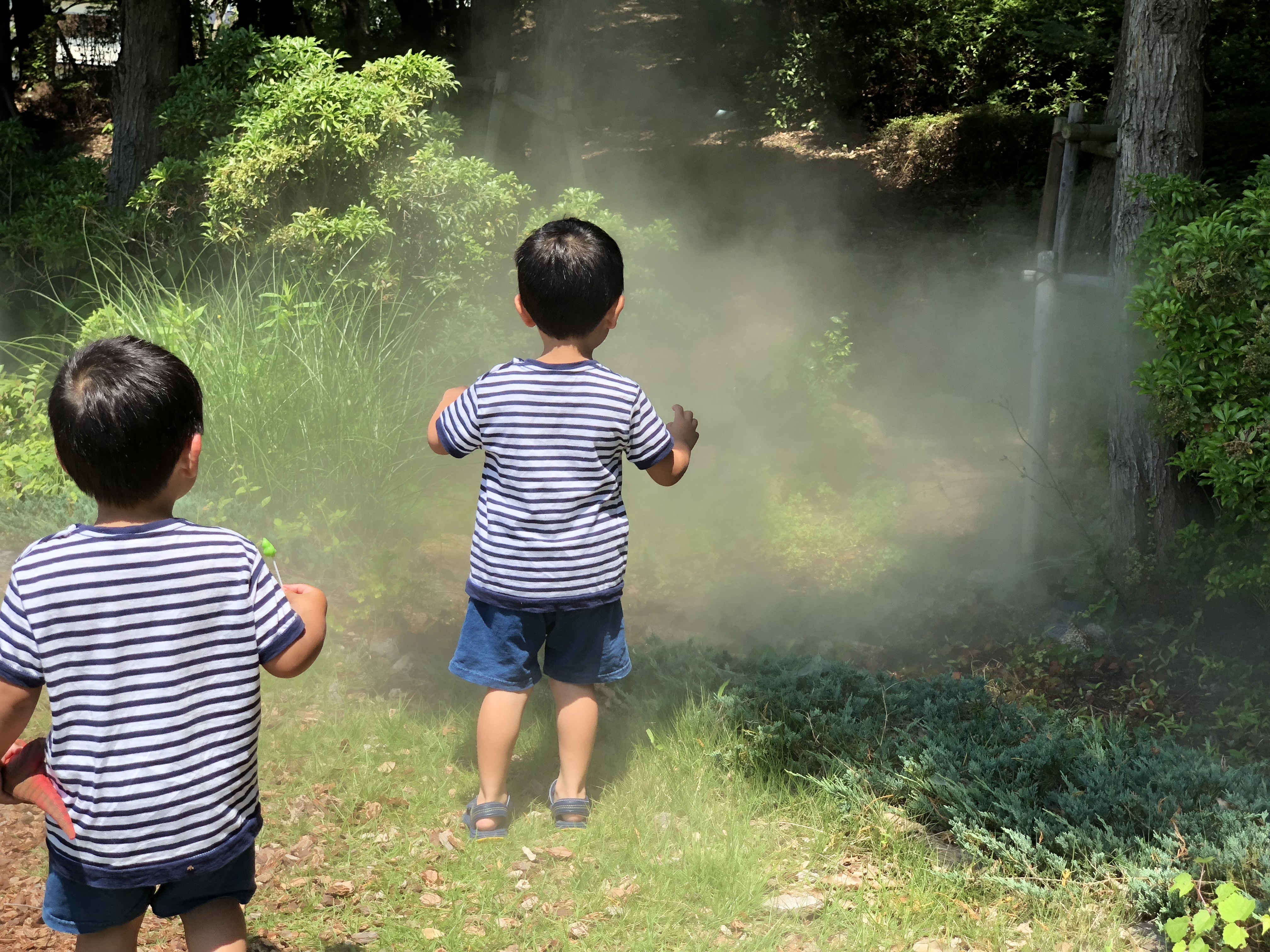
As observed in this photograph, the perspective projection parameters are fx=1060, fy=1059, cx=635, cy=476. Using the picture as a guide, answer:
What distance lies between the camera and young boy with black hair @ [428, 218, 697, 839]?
111 inches

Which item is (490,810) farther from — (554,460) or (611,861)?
(554,460)

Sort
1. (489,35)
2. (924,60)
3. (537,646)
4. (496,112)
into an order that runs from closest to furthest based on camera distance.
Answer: (537,646) < (496,112) < (489,35) < (924,60)

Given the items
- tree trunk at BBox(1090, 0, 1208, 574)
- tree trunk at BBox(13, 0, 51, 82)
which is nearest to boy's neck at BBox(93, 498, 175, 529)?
tree trunk at BBox(1090, 0, 1208, 574)

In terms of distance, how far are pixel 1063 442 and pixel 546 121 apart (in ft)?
15.2

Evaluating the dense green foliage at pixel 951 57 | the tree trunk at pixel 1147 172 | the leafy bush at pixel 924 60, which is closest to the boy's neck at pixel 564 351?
the tree trunk at pixel 1147 172

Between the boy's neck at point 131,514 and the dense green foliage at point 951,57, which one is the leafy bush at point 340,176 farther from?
the dense green foliage at point 951,57

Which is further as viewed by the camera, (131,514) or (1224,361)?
(1224,361)

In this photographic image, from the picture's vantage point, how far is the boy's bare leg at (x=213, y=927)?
2.05 m

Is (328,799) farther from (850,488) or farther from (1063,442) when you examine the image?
(1063,442)

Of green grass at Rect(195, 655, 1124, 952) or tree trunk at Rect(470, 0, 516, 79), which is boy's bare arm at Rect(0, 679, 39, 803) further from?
tree trunk at Rect(470, 0, 516, 79)

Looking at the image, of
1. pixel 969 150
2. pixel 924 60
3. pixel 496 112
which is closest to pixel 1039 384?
pixel 496 112

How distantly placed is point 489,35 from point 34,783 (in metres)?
10.1

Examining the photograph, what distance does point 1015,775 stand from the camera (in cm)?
321

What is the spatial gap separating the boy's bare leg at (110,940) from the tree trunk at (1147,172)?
4285mm
